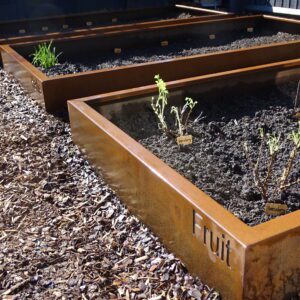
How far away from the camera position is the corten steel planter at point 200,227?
73.0 inches

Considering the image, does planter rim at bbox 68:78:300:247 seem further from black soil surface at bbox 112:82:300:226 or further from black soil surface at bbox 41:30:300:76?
black soil surface at bbox 41:30:300:76

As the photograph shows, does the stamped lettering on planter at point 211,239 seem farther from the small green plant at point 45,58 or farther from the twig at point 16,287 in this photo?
the small green plant at point 45,58

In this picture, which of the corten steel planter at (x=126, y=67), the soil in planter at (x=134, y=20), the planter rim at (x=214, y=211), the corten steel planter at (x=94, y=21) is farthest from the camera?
the soil in planter at (x=134, y=20)

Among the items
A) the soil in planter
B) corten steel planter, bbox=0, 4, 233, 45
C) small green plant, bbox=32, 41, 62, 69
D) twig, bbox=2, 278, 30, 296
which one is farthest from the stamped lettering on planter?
the soil in planter

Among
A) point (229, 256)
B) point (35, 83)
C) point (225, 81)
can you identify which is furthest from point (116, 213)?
point (35, 83)

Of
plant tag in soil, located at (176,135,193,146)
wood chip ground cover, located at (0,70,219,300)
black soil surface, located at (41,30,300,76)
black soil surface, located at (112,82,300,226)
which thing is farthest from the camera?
black soil surface, located at (41,30,300,76)

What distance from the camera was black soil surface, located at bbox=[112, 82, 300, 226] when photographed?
2582 millimetres

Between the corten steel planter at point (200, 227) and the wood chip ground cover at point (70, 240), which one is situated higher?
the corten steel planter at point (200, 227)

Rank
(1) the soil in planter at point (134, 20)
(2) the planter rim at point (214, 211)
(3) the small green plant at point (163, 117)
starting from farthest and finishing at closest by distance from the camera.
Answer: (1) the soil in planter at point (134, 20)
(3) the small green plant at point (163, 117)
(2) the planter rim at point (214, 211)

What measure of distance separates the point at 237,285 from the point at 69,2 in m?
8.67

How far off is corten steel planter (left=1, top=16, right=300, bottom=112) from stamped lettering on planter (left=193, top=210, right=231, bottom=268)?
2.70 m

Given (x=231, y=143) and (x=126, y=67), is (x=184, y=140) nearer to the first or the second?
(x=231, y=143)

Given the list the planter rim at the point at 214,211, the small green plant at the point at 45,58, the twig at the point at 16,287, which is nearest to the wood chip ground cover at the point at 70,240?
the twig at the point at 16,287

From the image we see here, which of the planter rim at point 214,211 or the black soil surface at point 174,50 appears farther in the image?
the black soil surface at point 174,50
